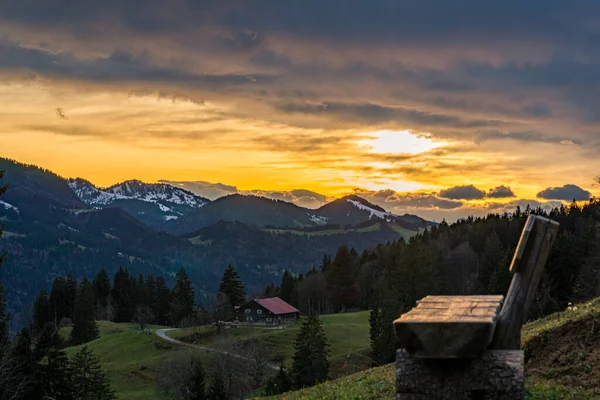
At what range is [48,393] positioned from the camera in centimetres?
4719

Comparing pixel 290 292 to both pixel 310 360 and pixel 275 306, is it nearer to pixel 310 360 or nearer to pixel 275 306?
pixel 275 306

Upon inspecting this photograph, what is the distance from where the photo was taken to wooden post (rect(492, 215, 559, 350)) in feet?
22.4

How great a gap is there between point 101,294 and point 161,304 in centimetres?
1829

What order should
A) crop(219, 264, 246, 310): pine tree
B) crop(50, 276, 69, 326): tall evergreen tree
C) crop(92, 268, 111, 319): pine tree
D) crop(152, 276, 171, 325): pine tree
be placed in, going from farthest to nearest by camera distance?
crop(92, 268, 111, 319): pine tree < crop(50, 276, 69, 326): tall evergreen tree < crop(152, 276, 171, 325): pine tree < crop(219, 264, 246, 310): pine tree

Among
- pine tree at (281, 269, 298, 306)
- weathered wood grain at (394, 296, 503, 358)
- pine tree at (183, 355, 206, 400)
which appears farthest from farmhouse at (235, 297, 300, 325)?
weathered wood grain at (394, 296, 503, 358)

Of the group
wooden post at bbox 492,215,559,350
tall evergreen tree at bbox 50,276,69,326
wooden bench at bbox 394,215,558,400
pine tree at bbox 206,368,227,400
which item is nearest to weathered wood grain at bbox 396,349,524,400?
wooden bench at bbox 394,215,558,400

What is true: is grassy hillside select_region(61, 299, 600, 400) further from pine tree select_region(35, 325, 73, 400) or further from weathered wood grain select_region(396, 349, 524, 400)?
pine tree select_region(35, 325, 73, 400)

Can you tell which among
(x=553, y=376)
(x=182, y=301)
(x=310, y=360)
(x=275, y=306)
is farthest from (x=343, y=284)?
(x=553, y=376)

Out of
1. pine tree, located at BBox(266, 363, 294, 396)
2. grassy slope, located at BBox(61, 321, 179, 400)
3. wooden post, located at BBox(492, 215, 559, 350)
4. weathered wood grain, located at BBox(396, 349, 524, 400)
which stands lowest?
grassy slope, located at BBox(61, 321, 179, 400)

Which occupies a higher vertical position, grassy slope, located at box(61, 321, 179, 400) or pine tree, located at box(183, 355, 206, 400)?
pine tree, located at box(183, 355, 206, 400)

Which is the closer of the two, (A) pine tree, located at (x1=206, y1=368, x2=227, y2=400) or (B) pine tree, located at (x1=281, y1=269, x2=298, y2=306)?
(A) pine tree, located at (x1=206, y1=368, x2=227, y2=400)

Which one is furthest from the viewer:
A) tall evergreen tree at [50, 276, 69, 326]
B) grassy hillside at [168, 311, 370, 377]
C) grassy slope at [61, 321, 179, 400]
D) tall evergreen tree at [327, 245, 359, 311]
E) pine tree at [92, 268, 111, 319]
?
pine tree at [92, 268, 111, 319]

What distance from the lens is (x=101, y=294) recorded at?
15312 centimetres

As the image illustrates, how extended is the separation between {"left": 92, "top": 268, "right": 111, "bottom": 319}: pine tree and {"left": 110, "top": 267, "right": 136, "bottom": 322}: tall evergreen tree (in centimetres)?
184
